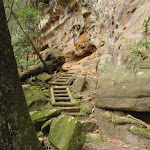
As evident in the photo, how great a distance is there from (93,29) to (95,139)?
8865mm

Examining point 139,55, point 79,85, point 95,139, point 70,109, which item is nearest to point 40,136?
point 95,139

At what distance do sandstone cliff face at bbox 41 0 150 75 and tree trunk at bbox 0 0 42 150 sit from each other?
3.94 metres

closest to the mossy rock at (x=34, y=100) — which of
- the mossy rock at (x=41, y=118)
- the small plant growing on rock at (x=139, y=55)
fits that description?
the mossy rock at (x=41, y=118)

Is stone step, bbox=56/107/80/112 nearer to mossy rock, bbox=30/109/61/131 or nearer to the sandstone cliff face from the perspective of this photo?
mossy rock, bbox=30/109/61/131

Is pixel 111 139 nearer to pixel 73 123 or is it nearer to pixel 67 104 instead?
pixel 73 123

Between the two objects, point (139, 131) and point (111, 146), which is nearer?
point (139, 131)

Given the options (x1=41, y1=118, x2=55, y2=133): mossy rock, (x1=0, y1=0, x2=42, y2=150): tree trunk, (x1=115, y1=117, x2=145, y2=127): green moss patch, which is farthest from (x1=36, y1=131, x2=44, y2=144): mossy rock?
(x1=115, y1=117, x2=145, y2=127): green moss patch

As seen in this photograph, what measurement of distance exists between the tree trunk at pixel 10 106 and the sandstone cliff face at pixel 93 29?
3.94 m

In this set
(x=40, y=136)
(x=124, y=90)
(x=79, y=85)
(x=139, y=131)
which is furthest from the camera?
(x=79, y=85)

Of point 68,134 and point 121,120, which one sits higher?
point 68,134

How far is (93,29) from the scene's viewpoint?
1056 centimetres

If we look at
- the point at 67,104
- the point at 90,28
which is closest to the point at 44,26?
the point at 90,28

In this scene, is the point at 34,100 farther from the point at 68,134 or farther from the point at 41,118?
the point at 68,134

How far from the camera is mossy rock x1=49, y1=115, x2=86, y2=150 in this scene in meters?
2.57
